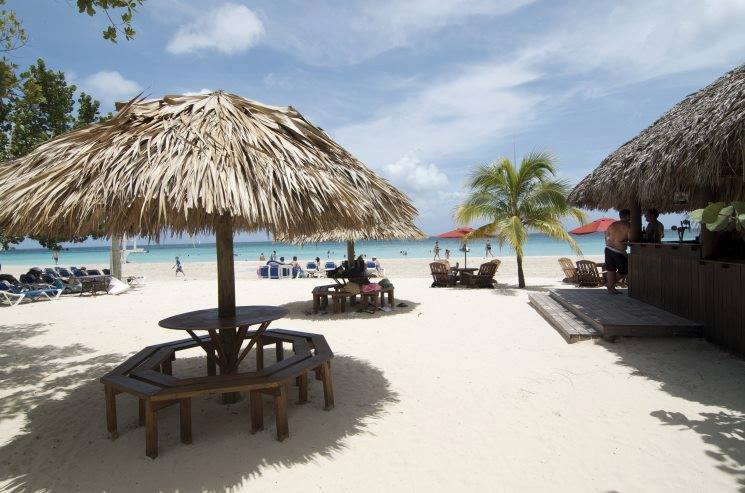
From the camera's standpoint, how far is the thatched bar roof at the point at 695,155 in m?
4.23

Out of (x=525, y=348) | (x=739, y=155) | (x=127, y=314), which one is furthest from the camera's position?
(x=127, y=314)

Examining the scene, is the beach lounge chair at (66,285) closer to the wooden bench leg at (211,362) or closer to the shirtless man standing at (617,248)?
the wooden bench leg at (211,362)

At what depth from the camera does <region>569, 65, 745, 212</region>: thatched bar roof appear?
166 inches

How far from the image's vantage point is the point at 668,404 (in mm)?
3777

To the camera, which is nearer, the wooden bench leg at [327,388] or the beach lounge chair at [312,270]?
the wooden bench leg at [327,388]

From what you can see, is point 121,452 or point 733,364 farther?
point 733,364

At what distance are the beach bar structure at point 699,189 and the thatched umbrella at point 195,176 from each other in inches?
144

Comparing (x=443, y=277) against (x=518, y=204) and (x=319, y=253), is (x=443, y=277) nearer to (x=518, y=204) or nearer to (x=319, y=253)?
(x=518, y=204)

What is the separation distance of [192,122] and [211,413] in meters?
2.75

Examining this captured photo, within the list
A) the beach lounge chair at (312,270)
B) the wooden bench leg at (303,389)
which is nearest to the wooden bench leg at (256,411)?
the wooden bench leg at (303,389)

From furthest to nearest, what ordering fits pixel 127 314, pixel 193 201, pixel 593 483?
pixel 127 314
pixel 193 201
pixel 593 483

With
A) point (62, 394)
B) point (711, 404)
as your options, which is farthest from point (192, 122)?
point (711, 404)

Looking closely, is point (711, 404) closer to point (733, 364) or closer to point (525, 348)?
point (733, 364)

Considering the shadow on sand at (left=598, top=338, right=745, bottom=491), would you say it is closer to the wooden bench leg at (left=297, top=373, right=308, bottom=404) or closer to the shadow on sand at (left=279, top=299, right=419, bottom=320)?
the wooden bench leg at (left=297, top=373, right=308, bottom=404)
